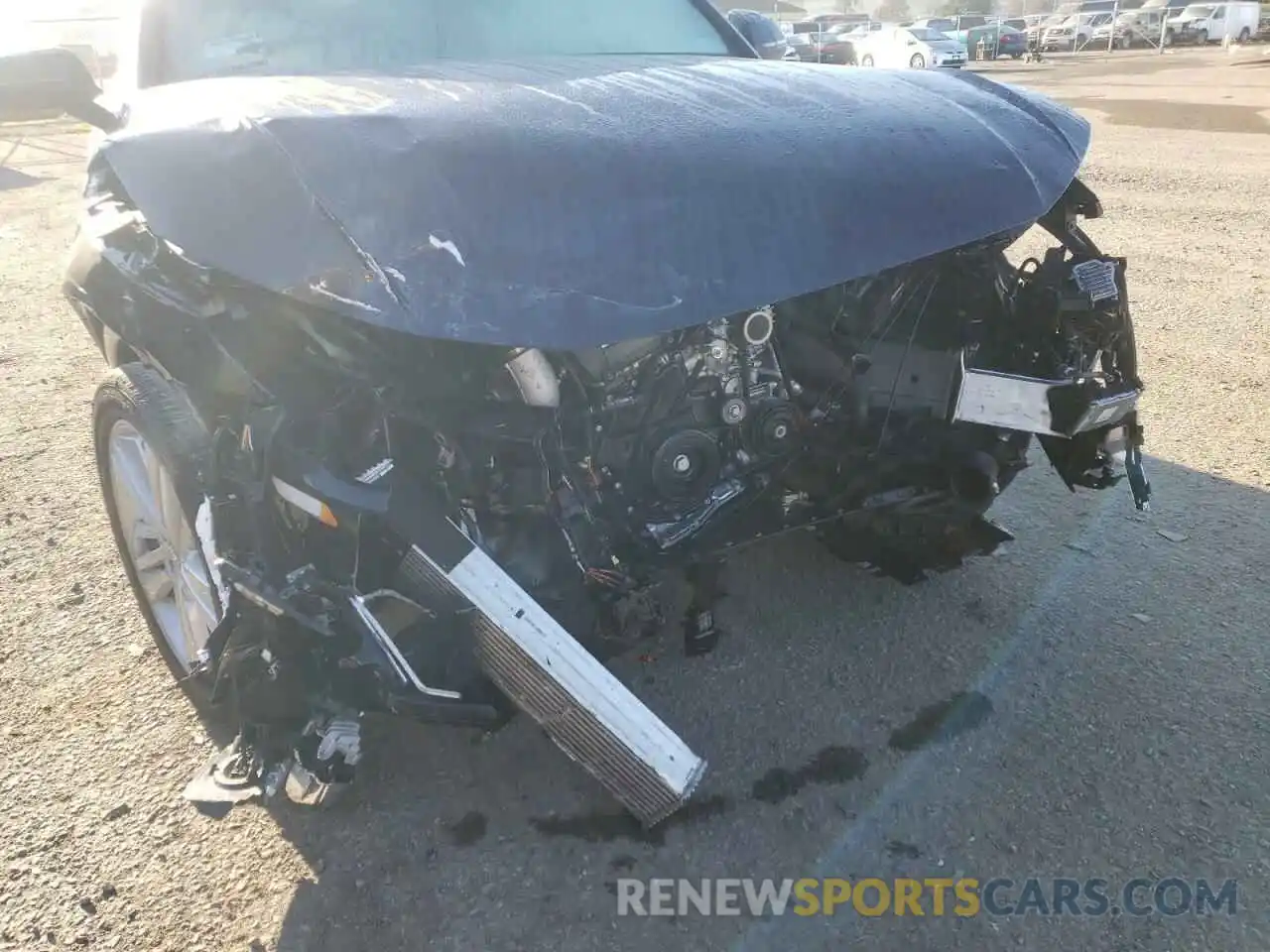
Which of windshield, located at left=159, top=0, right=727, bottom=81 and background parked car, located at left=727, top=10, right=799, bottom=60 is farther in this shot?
background parked car, located at left=727, top=10, right=799, bottom=60

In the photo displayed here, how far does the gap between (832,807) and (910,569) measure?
0.98 m

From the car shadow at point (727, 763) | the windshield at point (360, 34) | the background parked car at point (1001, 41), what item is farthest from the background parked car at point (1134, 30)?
the car shadow at point (727, 763)

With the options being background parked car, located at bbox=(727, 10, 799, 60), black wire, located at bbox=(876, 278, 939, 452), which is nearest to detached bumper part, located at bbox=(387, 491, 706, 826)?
black wire, located at bbox=(876, 278, 939, 452)

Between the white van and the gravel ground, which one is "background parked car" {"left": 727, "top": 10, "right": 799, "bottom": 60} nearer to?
the gravel ground

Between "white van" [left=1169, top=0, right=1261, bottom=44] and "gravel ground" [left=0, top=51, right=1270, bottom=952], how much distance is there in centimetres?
3439

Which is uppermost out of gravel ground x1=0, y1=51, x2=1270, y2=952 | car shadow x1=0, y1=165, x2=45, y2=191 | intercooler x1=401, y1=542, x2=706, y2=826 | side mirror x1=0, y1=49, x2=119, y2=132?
side mirror x1=0, y1=49, x2=119, y2=132

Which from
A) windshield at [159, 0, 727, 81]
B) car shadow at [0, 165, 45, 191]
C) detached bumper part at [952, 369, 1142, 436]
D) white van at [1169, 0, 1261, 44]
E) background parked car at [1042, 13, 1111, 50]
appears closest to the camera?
detached bumper part at [952, 369, 1142, 436]

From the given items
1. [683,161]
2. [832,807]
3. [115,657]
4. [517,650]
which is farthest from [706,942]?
[115,657]

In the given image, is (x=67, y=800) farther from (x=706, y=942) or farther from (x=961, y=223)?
(x=961, y=223)

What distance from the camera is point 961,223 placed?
7.41 feet

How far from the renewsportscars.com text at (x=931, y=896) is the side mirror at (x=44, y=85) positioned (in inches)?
92.7

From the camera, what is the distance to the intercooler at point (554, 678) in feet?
6.96

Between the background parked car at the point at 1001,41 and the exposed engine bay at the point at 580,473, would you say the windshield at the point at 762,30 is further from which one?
the background parked car at the point at 1001,41

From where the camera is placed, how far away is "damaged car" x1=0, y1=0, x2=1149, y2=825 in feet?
6.49
